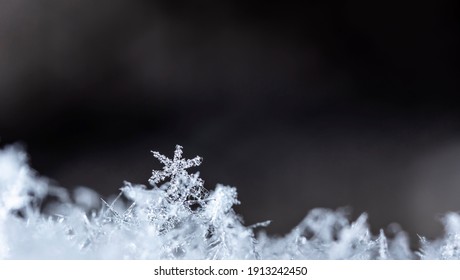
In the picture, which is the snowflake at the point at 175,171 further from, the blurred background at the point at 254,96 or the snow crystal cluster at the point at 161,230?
the blurred background at the point at 254,96

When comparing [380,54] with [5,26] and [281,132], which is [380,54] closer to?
[281,132]

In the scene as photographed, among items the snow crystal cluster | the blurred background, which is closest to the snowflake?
the snow crystal cluster

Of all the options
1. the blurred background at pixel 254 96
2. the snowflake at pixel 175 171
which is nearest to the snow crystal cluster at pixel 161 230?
the snowflake at pixel 175 171

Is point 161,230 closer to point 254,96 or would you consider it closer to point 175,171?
point 175,171

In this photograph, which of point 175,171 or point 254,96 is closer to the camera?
point 175,171

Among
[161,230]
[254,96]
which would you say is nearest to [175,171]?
[161,230]

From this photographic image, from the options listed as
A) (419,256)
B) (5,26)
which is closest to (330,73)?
(419,256)
